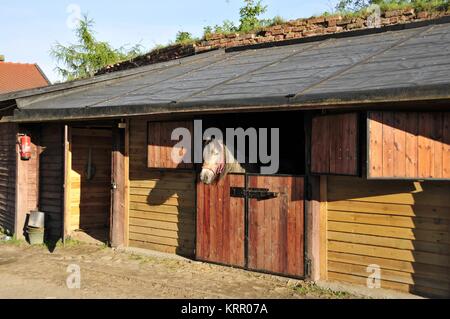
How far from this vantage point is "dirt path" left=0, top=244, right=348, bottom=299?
6.83 meters

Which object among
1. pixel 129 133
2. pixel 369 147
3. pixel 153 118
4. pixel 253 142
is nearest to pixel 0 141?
pixel 129 133

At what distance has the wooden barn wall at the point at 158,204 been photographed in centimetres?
905

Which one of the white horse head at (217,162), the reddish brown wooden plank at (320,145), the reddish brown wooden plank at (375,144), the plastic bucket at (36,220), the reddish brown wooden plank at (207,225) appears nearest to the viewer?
the reddish brown wooden plank at (375,144)

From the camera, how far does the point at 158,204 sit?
9.48 meters

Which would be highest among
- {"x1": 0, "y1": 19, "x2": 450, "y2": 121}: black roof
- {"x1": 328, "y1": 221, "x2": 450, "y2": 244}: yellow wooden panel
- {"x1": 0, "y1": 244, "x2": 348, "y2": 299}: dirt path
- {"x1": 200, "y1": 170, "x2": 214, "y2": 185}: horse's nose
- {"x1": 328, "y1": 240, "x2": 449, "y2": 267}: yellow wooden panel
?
{"x1": 0, "y1": 19, "x2": 450, "y2": 121}: black roof

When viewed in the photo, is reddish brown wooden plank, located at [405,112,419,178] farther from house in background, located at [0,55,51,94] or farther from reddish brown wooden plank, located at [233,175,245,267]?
house in background, located at [0,55,51,94]

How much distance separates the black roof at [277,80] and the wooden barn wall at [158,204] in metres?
1.30

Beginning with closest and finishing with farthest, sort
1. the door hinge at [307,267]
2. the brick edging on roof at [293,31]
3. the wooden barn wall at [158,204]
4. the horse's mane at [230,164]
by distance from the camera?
1. the door hinge at [307,267]
2. the horse's mane at [230,164]
3. the wooden barn wall at [158,204]
4. the brick edging on roof at [293,31]

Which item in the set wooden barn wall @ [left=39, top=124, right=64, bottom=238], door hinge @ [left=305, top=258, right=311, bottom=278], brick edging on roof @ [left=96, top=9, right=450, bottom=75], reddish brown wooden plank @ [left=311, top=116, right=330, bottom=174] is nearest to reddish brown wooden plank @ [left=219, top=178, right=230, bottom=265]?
door hinge @ [left=305, top=258, right=311, bottom=278]

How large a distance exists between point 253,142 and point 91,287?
3464 millimetres

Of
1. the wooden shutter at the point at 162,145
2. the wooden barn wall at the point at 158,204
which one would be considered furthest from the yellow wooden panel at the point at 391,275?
the wooden shutter at the point at 162,145

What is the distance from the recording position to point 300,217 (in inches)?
288

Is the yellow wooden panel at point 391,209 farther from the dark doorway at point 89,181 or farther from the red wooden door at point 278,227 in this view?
the dark doorway at point 89,181
